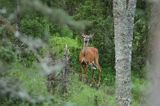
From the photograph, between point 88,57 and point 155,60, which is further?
point 88,57

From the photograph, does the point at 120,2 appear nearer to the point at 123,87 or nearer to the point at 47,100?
the point at 123,87

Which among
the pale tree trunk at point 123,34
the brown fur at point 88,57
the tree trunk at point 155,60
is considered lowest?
the brown fur at point 88,57

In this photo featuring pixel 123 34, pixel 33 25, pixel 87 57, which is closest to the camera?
pixel 123 34

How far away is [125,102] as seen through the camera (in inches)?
402

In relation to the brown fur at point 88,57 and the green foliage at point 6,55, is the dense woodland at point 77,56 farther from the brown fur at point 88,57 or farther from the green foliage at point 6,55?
the green foliage at point 6,55

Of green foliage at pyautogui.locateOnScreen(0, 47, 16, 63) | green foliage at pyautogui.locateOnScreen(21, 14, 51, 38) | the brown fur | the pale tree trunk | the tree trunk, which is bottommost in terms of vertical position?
the brown fur

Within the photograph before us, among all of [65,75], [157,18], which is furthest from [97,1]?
[157,18]

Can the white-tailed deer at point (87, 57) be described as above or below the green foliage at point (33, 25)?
below

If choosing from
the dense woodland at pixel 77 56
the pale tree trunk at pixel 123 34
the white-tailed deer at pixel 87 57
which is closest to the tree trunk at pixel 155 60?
the dense woodland at pixel 77 56

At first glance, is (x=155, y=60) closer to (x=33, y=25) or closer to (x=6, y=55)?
(x=6, y=55)

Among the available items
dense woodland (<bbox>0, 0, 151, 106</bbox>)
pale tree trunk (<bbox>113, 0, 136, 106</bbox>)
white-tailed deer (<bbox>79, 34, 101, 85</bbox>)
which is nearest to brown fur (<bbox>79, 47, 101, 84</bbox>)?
white-tailed deer (<bbox>79, 34, 101, 85</bbox>)

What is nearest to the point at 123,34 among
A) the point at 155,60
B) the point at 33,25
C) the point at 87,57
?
the point at 33,25

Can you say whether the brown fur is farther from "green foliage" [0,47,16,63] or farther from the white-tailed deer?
"green foliage" [0,47,16,63]

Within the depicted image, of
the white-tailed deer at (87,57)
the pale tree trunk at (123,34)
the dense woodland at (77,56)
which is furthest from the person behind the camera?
the white-tailed deer at (87,57)
